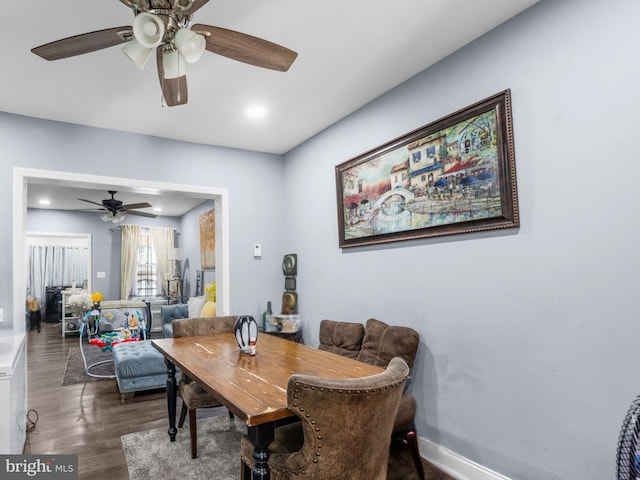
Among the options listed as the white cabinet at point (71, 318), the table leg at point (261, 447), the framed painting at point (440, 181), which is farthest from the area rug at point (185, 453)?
the white cabinet at point (71, 318)

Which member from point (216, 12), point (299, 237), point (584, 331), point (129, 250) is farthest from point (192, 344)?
point (129, 250)

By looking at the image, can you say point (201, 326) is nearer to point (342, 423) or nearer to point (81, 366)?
point (342, 423)

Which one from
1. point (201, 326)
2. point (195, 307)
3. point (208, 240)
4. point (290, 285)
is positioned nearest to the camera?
point (201, 326)

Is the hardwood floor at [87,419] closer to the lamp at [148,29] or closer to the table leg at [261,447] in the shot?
the table leg at [261,447]

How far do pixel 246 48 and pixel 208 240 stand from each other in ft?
19.0

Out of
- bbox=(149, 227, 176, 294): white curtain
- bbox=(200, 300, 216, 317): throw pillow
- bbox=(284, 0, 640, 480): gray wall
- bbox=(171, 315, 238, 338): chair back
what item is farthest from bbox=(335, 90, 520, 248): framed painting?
bbox=(149, 227, 176, 294): white curtain

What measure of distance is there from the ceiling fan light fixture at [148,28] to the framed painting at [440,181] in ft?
5.74

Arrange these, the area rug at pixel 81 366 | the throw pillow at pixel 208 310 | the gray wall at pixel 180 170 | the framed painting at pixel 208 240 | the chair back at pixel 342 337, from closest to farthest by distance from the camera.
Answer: the chair back at pixel 342 337
the gray wall at pixel 180 170
the area rug at pixel 81 366
the throw pillow at pixel 208 310
the framed painting at pixel 208 240

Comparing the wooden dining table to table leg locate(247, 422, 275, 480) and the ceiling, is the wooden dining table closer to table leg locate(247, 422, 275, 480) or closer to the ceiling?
table leg locate(247, 422, 275, 480)

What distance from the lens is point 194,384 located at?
2736 millimetres

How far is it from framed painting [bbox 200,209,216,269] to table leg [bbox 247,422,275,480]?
559 cm

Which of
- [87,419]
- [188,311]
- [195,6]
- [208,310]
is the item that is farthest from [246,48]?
[188,311]

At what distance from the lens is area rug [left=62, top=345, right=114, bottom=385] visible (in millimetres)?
4641

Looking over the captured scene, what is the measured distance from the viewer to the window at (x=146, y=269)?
937 centimetres
